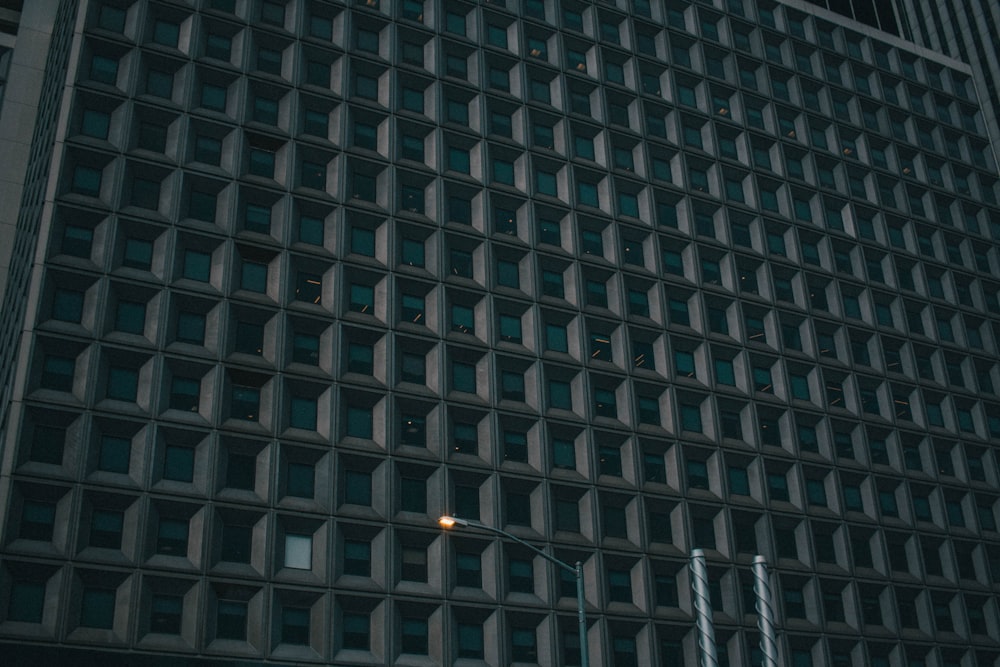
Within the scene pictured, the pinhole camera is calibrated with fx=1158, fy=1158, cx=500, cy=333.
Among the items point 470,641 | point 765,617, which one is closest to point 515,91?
point 470,641

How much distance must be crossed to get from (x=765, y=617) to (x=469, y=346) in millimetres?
25287

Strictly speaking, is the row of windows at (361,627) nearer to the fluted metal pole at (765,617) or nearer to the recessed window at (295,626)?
the recessed window at (295,626)

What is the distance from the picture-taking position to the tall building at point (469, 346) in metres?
43.1

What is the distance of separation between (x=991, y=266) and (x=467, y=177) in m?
34.8

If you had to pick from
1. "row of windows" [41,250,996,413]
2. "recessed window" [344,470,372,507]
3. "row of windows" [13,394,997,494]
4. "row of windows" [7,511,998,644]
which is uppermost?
"row of windows" [41,250,996,413]

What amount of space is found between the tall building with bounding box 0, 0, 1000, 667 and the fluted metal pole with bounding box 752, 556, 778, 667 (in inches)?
745

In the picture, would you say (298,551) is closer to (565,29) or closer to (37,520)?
(37,520)

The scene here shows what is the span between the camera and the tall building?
1697 inches

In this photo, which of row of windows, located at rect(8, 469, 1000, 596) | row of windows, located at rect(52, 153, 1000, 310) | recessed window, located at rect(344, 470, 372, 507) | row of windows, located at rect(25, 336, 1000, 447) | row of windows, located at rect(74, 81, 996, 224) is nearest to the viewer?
row of windows, located at rect(8, 469, 1000, 596)

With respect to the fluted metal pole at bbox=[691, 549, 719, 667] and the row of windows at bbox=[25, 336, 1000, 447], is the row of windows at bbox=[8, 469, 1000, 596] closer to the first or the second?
the row of windows at bbox=[25, 336, 1000, 447]

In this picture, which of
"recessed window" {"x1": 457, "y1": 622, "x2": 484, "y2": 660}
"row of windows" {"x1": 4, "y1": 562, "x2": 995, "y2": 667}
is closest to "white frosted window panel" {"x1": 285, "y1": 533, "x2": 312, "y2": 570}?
"row of windows" {"x1": 4, "y1": 562, "x2": 995, "y2": 667}

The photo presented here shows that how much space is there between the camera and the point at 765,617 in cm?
2795

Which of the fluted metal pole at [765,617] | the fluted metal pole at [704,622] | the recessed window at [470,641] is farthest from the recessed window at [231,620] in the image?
the fluted metal pole at [765,617]

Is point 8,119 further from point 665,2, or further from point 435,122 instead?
point 665,2
